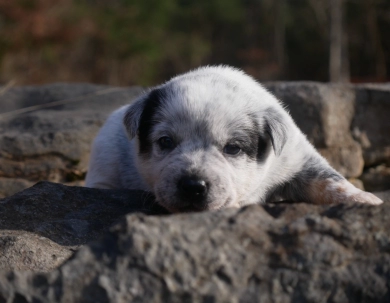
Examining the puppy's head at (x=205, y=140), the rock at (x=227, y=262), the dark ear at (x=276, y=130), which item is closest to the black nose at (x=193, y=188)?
the puppy's head at (x=205, y=140)

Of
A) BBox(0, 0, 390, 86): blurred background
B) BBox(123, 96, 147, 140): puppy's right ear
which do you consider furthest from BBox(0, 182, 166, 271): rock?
BBox(0, 0, 390, 86): blurred background

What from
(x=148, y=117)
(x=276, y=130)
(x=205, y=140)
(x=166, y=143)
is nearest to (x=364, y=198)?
(x=276, y=130)

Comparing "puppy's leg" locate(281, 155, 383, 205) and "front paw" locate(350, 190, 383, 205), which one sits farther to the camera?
"puppy's leg" locate(281, 155, 383, 205)

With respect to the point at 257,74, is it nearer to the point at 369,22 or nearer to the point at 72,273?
the point at 369,22

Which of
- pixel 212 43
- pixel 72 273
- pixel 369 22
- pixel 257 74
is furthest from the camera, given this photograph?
pixel 212 43

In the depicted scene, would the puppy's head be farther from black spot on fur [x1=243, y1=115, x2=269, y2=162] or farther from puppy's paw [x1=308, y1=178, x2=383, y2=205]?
puppy's paw [x1=308, y1=178, x2=383, y2=205]

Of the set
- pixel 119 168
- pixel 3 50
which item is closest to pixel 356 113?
pixel 119 168
